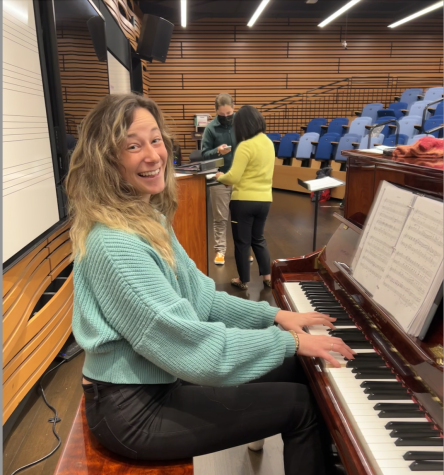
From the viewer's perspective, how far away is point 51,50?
7.65 feet

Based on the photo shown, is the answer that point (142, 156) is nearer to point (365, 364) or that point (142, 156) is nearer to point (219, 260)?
point (365, 364)

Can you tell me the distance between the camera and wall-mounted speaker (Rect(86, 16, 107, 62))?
133 inches

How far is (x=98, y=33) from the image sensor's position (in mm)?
3551

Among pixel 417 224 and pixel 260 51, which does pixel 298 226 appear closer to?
pixel 417 224

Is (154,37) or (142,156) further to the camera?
(154,37)

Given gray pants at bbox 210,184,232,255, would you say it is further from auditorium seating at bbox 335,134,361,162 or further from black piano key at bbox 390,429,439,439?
auditorium seating at bbox 335,134,361,162

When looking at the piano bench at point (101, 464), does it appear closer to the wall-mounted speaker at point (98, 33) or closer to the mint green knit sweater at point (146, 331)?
the mint green knit sweater at point (146, 331)

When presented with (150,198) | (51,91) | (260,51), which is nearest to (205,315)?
(150,198)

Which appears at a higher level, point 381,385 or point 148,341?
point 148,341

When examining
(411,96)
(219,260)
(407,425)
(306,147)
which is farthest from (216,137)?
(411,96)

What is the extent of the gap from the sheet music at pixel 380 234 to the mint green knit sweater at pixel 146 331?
1.18 feet

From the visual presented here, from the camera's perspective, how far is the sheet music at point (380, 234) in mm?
1174

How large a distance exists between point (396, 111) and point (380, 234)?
29.5 ft

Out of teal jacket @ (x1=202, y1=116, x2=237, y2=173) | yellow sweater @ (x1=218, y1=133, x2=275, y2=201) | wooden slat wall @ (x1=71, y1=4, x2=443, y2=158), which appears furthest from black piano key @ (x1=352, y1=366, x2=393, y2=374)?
wooden slat wall @ (x1=71, y1=4, x2=443, y2=158)
